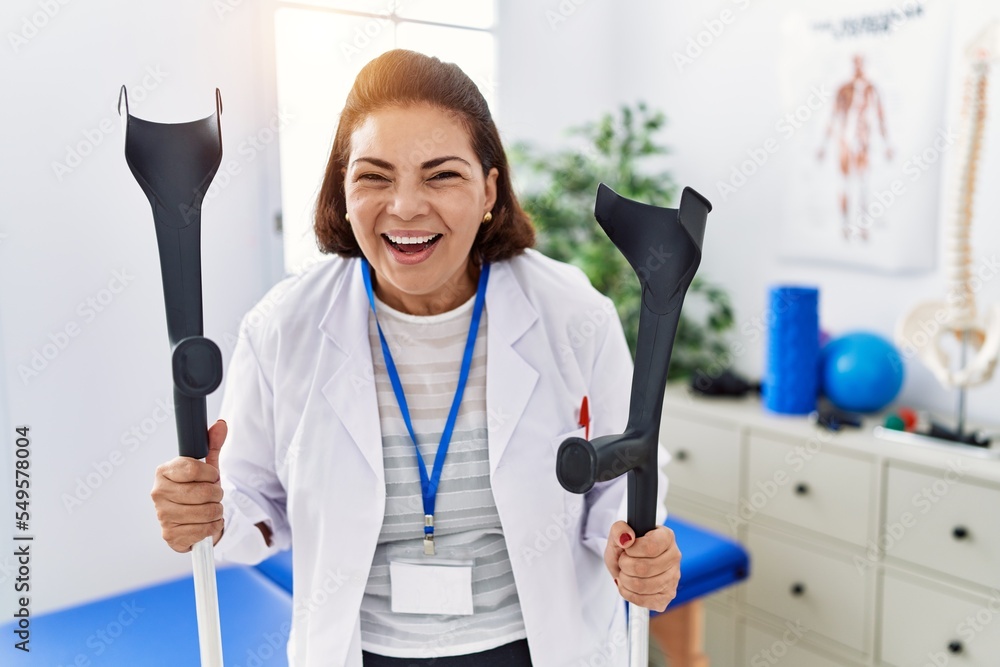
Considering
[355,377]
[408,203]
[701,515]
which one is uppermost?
[408,203]

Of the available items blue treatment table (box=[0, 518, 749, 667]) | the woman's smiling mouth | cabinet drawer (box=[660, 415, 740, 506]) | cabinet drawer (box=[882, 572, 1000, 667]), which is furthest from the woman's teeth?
cabinet drawer (box=[882, 572, 1000, 667])

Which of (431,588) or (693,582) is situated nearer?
(431,588)

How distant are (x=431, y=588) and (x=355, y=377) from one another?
1.02ft

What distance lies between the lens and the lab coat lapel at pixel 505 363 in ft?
3.84

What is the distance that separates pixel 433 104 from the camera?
3.64 ft

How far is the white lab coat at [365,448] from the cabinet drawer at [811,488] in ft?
3.95

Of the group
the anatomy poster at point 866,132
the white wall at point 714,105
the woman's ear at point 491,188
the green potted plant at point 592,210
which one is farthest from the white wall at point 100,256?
the anatomy poster at point 866,132

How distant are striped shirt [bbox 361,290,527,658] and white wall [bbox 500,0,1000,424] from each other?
1.85 meters

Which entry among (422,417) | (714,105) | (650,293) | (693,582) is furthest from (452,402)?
(714,105)

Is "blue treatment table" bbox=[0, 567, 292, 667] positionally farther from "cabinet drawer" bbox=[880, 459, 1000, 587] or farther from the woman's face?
"cabinet drawer" bbox=[880, 459, 1000, 587]

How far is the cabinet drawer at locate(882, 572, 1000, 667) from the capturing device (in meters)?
2.01

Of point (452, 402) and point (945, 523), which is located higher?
point (452, 402)

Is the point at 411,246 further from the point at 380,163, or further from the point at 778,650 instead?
the point at 778,650

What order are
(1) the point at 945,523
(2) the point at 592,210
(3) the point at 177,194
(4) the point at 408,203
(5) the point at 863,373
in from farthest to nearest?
(2) the point at 592,210
(5) the point at 863,373
(1) the point at 945,523
(4) the point at 408,203
(3) the point at 177,194
